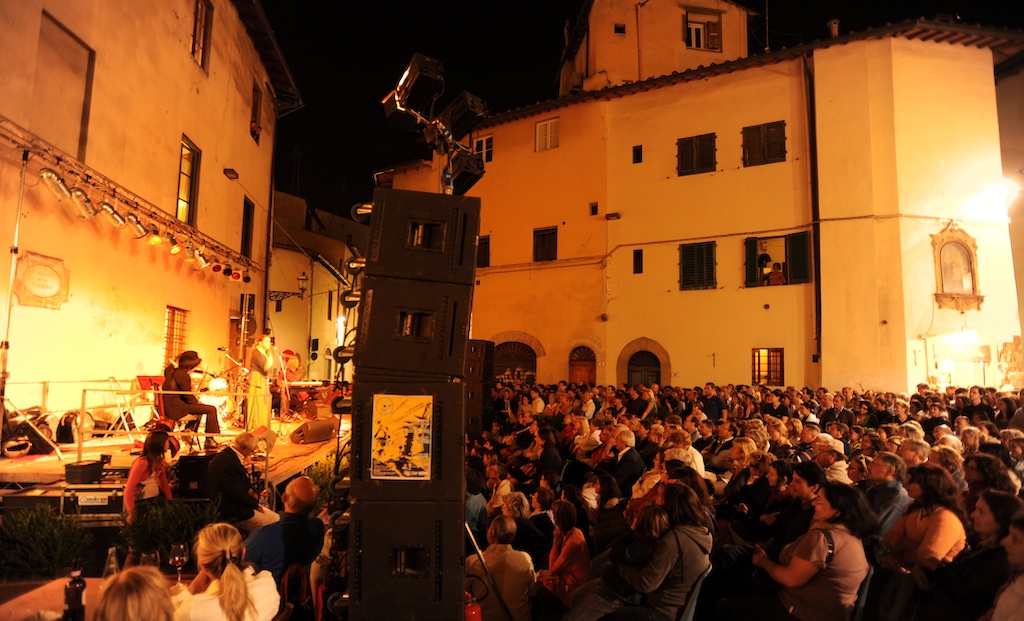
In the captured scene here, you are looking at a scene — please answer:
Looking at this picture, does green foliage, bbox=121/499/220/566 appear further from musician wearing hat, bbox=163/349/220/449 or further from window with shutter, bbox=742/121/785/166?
window with shutter, bbox=742/121/785/166

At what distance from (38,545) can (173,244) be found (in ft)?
22.4

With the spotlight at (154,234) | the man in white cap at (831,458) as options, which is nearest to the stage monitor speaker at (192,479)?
the spotlight at (154,234)

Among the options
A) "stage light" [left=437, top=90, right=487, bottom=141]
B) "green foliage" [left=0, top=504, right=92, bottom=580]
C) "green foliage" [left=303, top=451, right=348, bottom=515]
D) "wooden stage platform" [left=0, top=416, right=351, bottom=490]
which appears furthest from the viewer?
"green foliage" [left=303, top=451, right=348, bottom=515]

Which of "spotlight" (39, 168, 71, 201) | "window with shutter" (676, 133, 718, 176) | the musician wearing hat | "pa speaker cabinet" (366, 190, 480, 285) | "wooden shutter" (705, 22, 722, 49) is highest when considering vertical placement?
"wooden shutter" (705, 22, 722, 49)

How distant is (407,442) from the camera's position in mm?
3719

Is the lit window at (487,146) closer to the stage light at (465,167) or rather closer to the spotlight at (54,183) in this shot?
the spotlight at (54,183)

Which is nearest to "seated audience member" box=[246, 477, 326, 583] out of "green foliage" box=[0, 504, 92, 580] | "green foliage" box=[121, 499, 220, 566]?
"green foliage" box=[121, 499, 220, 566]

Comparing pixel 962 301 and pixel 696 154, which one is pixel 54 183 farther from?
pixel 962 301

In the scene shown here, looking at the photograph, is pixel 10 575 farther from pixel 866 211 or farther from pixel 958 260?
pixel 958 260

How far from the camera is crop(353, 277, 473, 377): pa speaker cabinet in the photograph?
3.76m

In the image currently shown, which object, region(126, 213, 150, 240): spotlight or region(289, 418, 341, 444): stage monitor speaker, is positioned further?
region(289, 418, 341, 444): stage monitor speaker

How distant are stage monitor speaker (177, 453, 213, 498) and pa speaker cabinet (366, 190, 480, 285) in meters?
4.18

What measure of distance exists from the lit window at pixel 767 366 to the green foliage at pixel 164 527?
48.0 feet

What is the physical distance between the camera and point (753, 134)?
18.4m
